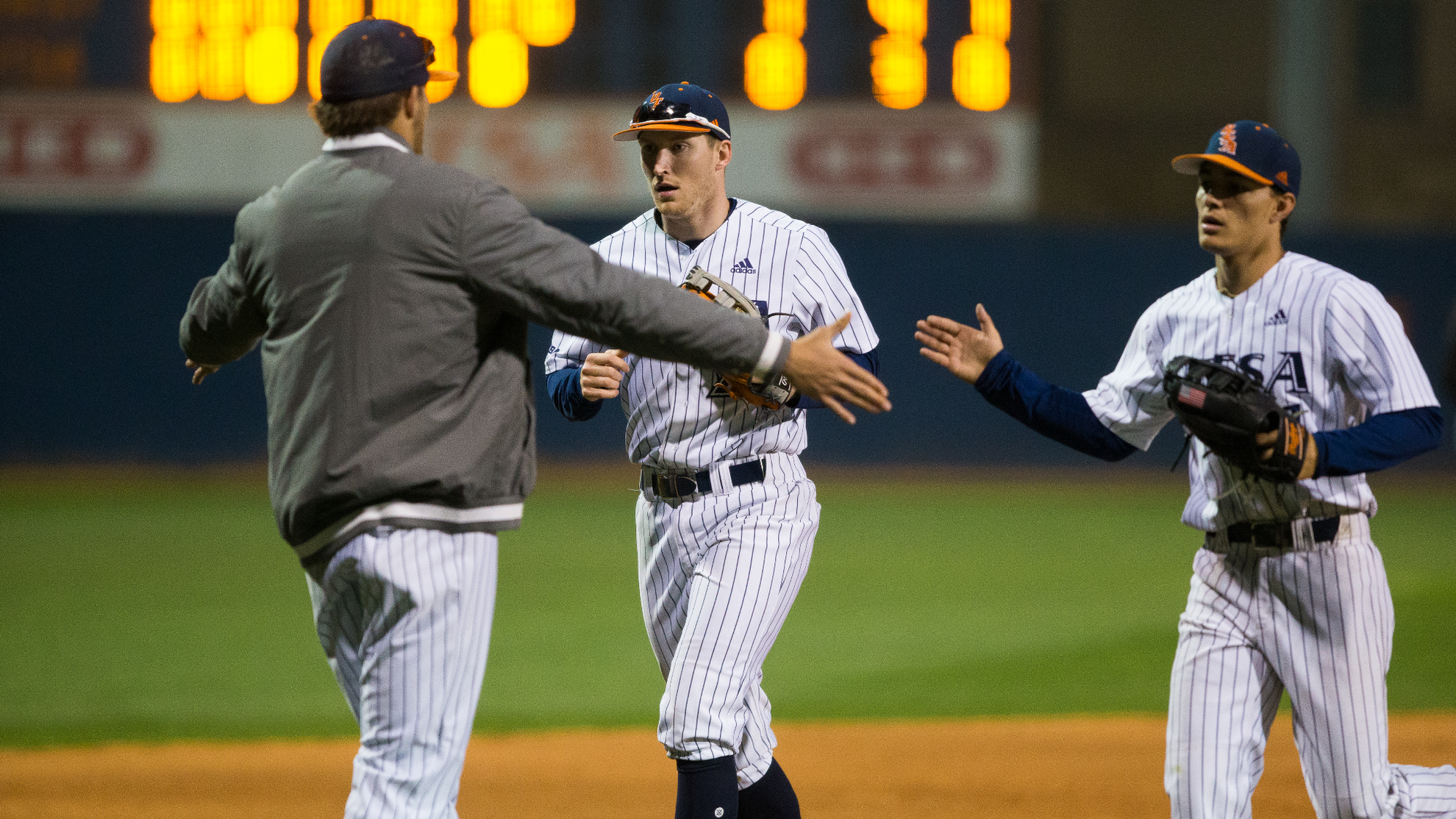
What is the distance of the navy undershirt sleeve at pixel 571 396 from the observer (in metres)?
3.36

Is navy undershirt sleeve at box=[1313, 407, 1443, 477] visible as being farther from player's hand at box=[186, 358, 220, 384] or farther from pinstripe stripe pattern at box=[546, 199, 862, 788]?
player's hand at box=[186, 358, 220, 384]

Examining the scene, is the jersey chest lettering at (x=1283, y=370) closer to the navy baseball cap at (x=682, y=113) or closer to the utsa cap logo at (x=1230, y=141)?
the utsa cap logo at (x=1230, y=141)

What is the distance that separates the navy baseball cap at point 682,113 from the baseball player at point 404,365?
0.93 m

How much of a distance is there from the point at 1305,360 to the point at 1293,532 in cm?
34

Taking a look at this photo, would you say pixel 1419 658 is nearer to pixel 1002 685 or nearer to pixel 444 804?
pixel 1002 685

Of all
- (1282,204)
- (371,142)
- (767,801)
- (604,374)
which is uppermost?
(371,142)

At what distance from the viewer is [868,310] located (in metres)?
14.0

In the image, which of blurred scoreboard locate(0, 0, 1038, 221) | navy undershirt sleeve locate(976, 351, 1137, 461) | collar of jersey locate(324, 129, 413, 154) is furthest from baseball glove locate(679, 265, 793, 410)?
blurred scoreboard locate(0, 0, 1038, 221)

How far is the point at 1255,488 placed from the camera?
2859mm

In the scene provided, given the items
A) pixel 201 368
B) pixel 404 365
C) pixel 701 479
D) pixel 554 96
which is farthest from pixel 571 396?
pixel 554 96

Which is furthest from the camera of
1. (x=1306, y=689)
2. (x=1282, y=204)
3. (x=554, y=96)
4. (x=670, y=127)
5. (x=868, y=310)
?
Answer: (x=868, y=310)

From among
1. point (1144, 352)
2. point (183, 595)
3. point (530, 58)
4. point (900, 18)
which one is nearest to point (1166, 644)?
point (1144, 352)

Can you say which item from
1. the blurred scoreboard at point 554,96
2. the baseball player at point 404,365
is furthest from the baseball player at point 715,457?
the blurred scoreboard at point 554,96

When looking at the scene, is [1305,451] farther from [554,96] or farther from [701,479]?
[554,96]
